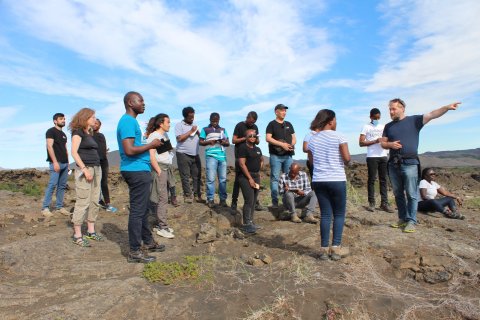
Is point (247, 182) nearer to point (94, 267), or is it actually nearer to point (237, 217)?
point (237, 217)

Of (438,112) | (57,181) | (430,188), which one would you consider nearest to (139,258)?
(57,181)

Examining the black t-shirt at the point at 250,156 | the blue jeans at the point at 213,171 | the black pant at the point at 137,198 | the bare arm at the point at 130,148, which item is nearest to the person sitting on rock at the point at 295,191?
the black t-shirt at the point at 250,156

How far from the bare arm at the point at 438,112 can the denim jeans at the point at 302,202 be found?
7.88 feet

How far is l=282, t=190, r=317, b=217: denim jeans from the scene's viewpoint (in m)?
7.07

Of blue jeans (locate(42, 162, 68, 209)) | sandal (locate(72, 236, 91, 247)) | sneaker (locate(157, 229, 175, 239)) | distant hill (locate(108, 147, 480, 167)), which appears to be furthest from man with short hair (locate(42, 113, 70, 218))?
distant hill (locate(108, 147, 480, 167))

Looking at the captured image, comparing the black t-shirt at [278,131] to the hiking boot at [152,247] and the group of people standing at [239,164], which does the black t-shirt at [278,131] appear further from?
the hiking boot at [152,247]

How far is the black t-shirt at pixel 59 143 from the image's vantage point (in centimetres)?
729

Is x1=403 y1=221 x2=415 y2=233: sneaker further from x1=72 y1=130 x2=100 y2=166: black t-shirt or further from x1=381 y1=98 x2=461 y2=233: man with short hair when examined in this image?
x1=72 y1=130 x2=100 y2=166: black t-shirt

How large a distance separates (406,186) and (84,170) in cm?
497

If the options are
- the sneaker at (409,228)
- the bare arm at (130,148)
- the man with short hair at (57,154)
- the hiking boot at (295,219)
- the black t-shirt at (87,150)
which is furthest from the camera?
the man with short hair at (57,154)

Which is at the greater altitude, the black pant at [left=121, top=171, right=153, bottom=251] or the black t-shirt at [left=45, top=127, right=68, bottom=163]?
the black t-shirt at [left=45, top=127, right=68, bottom=163]

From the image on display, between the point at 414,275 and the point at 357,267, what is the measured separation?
723mm

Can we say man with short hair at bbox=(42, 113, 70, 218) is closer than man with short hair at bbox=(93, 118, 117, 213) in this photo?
Yes

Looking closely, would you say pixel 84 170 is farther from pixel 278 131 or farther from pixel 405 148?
pixel 405 148
